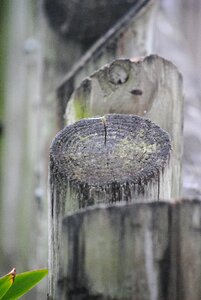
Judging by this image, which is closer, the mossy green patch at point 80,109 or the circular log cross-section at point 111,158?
the circular log cross-section at point 111,158

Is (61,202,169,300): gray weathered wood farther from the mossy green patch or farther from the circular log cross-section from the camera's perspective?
the mossy green patch

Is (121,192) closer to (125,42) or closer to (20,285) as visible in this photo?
(20,285)

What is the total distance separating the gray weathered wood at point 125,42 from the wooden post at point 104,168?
69 cm

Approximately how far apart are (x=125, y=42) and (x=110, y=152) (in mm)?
877

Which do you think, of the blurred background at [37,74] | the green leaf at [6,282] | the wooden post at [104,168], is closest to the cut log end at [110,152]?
the wooden post at [104,168]

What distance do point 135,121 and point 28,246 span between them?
170cm

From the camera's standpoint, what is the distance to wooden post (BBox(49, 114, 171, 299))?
4.13 ft

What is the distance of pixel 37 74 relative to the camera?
2.93m

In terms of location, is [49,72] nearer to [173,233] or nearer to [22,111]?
[22,111]

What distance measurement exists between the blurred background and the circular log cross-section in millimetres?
935

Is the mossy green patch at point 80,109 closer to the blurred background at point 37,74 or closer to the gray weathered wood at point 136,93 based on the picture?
the gray weathered wood at point 136,93

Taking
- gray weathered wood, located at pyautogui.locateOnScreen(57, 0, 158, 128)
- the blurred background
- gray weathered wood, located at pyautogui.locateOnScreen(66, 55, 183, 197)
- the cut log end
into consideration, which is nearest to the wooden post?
the cut log end

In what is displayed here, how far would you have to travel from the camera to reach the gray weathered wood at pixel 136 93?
1.62m

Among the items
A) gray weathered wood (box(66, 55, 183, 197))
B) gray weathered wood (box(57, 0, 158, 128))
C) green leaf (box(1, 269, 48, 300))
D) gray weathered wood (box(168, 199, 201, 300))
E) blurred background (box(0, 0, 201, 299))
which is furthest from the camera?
blurred background (box(0, 0, 201, 299))
